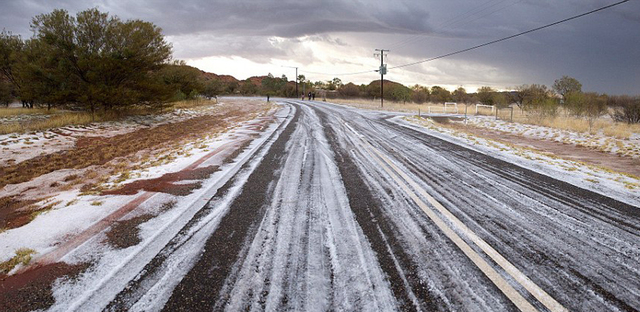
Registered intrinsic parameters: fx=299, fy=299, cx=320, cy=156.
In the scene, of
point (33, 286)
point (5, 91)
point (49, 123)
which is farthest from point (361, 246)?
point (5, 91)

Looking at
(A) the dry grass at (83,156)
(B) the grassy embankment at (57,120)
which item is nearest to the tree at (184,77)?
(B) the grassy embankment at (57,120)

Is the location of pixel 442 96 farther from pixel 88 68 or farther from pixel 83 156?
pixel 83 156

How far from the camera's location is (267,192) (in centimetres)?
489

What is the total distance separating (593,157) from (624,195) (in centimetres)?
686

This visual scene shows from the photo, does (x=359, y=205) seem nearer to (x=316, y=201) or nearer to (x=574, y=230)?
(x=316, y=201)

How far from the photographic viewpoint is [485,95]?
55719 millimetres

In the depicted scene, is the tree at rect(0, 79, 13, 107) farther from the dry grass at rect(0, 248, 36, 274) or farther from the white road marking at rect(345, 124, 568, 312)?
the white road marking at rect(345, 124, 568, 312)

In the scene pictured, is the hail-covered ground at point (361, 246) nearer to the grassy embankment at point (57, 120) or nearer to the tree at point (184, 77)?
the grassy embankment at point (57, 120)

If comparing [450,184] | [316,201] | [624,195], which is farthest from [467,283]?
[624,195]

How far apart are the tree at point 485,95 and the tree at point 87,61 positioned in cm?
5394

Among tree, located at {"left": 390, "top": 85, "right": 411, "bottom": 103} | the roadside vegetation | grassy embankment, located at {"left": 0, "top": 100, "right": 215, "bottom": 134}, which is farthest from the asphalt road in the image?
tree, located at {"left": 390, "top": 85, "right": 411, "bottom": 103}

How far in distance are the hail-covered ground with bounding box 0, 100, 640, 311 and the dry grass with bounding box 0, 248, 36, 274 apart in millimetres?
83

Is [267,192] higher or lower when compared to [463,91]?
lower

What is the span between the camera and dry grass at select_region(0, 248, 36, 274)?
2758 millimetres
